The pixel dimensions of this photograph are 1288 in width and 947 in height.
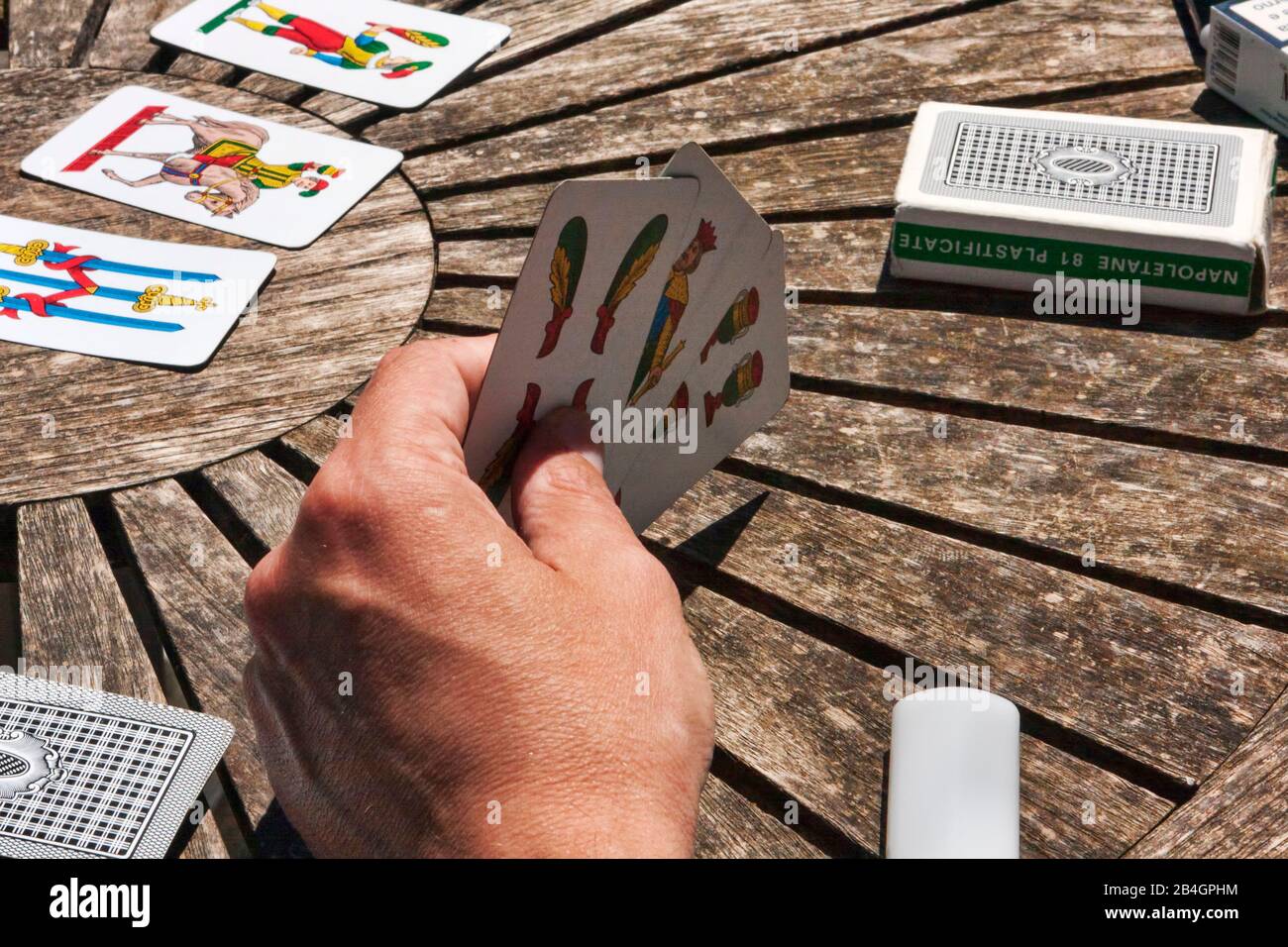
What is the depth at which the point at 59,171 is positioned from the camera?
4.96 ft

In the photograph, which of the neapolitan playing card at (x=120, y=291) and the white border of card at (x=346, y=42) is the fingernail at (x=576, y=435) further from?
the white border of card at (x=346, y=42)

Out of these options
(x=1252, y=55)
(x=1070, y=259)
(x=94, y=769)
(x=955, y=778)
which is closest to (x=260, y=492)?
(x=94, y=769)

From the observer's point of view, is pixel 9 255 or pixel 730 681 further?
pixel 9 255

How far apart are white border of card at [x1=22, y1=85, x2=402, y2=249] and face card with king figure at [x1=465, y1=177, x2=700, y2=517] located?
587 millimetres

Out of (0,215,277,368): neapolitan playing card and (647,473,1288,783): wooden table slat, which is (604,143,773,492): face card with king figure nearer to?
(647,473,1288,783): wooden table slat

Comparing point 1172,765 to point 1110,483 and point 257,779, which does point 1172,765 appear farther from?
point 257,779

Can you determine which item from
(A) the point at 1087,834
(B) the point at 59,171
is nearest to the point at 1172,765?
(A) the point at 1087,834

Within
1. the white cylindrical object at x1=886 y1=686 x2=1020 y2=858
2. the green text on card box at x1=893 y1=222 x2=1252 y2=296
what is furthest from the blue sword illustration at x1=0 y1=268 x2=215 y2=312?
the white cylindrical object at x1=886 y1=686 x2=1020 y2=858

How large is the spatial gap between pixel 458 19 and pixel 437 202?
0.40m

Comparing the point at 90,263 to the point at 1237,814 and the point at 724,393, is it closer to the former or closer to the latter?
the point at 724,393

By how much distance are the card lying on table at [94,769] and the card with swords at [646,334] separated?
0.28 metres

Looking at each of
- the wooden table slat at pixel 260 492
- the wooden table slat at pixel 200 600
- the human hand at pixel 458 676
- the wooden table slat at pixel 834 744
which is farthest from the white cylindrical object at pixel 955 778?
the wooden table slat at pixel 260 492

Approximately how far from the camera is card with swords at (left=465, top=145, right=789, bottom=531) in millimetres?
876

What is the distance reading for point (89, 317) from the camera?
1334 mm
